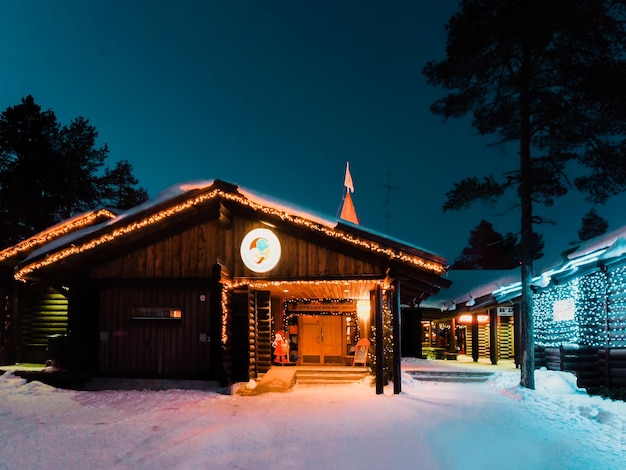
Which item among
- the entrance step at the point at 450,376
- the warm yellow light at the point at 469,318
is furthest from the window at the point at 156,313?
the warm yellow light at the point at 469,318

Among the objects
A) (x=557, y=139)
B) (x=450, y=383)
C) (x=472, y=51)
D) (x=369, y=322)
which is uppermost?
(x=472, y=51)

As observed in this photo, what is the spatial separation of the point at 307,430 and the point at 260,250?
6.84 metres

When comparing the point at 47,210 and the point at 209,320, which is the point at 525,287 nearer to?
the point at 209,320

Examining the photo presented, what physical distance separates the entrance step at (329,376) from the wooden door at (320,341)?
3.88 meters

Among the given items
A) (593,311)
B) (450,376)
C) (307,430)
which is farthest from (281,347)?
(307,430)

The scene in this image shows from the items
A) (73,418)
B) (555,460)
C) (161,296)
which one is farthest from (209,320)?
(555,460)

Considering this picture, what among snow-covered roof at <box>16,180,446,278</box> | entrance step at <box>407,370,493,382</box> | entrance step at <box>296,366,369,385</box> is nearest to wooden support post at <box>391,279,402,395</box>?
snow-covered roof at <box>16,180,446,278</box>

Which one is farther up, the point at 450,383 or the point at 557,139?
the point at 557,139

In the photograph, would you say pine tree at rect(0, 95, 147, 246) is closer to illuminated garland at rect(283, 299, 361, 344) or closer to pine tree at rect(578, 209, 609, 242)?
illuminated garland at rect(283, 299, 361, 344)

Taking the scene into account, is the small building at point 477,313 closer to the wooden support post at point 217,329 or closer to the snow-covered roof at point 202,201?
the snow-covered roof at point 202,201

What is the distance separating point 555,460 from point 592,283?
1034 centimetres

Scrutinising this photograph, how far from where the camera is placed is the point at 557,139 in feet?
60.4

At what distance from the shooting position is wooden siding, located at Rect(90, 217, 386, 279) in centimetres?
1616

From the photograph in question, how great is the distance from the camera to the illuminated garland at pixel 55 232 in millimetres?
19531
